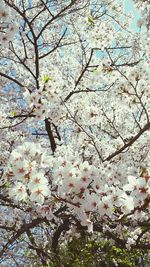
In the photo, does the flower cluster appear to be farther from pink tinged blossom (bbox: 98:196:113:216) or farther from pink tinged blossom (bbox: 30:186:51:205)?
pink tinged blossom (bbox: 98:196:113:216)

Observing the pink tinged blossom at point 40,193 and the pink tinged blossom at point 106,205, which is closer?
the pink tinged blossom at point 40,193

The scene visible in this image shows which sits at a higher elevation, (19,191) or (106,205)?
(19,191)

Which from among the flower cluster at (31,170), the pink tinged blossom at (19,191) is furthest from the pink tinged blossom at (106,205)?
the pink tinged blossom at (19,191)

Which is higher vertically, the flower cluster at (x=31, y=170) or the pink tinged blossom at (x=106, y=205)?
the flower cluster at (x=31, y=170)

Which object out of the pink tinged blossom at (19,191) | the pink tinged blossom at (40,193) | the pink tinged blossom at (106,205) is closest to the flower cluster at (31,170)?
the pink tinged blossom at (40,193)

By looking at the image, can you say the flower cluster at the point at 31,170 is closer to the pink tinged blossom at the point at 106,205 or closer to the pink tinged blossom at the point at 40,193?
the pink tinged blossom at the point at 40,193

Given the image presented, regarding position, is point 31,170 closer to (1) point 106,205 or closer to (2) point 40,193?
(2) point 40,193

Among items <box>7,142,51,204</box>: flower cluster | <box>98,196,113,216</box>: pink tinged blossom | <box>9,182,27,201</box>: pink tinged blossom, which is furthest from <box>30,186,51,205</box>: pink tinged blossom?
<box>98,196,113,216</box>: pink tinged blossom

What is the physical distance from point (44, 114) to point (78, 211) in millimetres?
2137

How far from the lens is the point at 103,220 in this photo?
12.2ft

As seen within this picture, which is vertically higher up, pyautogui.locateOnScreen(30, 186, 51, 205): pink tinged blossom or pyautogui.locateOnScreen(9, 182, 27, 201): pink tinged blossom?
pyautogui.locateOnScreen(9, 182, 27, 201): pink tinged blossom

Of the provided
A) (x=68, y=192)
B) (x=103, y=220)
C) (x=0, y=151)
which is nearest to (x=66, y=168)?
(x=68, y=192)

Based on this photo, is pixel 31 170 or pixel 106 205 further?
pixel 106 205

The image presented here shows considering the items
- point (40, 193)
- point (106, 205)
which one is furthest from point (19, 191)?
point (106, 205)
